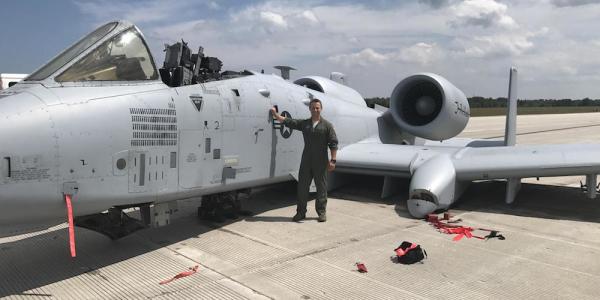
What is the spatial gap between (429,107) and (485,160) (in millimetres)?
2951

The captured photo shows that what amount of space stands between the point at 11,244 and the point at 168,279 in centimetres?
257

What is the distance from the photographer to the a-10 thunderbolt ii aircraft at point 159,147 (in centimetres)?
400

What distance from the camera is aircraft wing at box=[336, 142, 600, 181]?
6941 mm

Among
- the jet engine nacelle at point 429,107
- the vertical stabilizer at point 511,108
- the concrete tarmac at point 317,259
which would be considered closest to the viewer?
the concrete tarmac at point 317,259

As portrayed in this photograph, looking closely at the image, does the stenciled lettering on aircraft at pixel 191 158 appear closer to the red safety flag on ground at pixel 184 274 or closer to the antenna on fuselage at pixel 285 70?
→ the red safety flag on ground at pixel 184 274

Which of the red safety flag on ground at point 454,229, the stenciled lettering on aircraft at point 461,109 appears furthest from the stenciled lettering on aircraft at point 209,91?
the stenciled lettering on aircraft at point 461,109

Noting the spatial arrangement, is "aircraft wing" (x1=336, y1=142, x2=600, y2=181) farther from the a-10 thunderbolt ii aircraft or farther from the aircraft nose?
the aircraft nose

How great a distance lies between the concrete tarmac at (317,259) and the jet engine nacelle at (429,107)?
273cm

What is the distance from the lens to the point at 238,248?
541 cm

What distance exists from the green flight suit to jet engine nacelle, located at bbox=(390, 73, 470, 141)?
3.88m

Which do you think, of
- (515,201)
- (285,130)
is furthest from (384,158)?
(515,201)

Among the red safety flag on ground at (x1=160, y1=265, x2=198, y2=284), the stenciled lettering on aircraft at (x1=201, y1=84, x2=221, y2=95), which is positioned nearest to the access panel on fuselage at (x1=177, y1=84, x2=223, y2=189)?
the stenciled lettering on aircraft at (x1=201, y1=84, x2=221, y2=95)

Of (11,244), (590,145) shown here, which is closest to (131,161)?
(11,244)

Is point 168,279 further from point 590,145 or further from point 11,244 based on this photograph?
point 590,145
